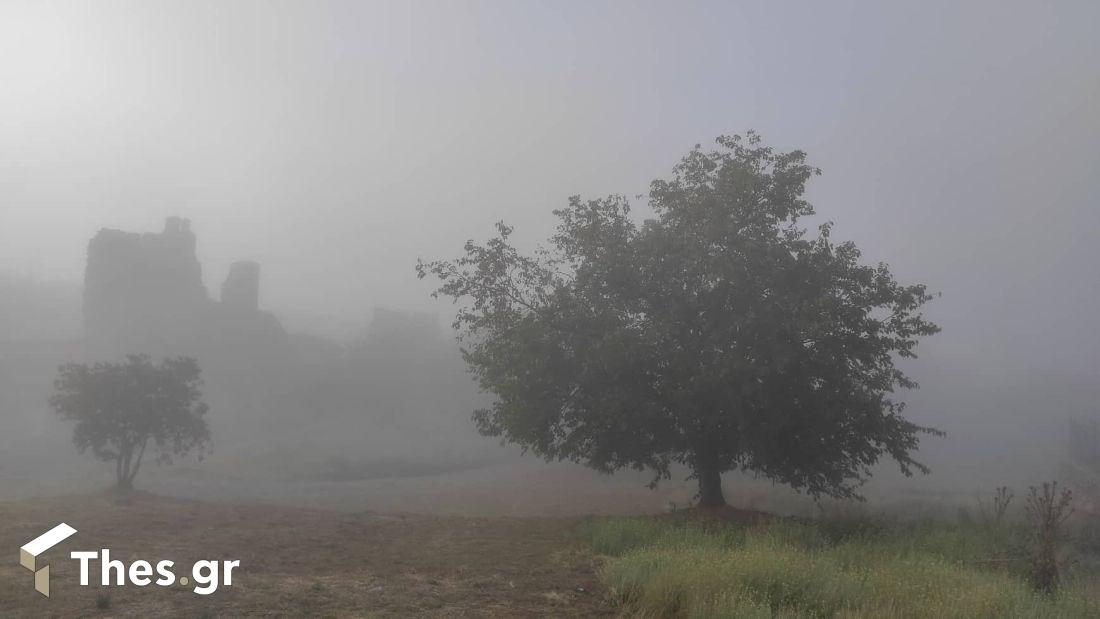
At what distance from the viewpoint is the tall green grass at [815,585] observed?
8.55 m

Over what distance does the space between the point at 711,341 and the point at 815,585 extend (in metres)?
9.50

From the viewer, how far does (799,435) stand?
1872 cm

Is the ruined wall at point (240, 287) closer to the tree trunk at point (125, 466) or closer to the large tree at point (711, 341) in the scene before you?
the tree trunk at point (125, 466)

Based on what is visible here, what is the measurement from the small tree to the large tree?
85.3 feet

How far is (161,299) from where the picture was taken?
103 metres

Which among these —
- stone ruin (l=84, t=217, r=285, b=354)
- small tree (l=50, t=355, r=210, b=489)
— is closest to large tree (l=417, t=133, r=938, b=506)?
small tree (l=50, t=355, r=210, b=489)

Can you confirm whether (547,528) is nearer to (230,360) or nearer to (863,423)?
(863,423)

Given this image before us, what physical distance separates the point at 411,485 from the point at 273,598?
1791 inches

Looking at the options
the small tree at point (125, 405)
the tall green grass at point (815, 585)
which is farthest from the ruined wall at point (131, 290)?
the tall green grass at point (815, 585)

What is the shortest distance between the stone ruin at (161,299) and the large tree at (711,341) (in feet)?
319

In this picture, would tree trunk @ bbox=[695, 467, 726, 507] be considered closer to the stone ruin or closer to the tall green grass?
the tall green grass

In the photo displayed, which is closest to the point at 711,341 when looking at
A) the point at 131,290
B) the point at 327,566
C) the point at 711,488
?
the point at 711,488

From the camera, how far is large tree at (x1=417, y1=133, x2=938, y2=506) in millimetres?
17969

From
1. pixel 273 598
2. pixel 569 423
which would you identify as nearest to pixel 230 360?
pixel 569 423
